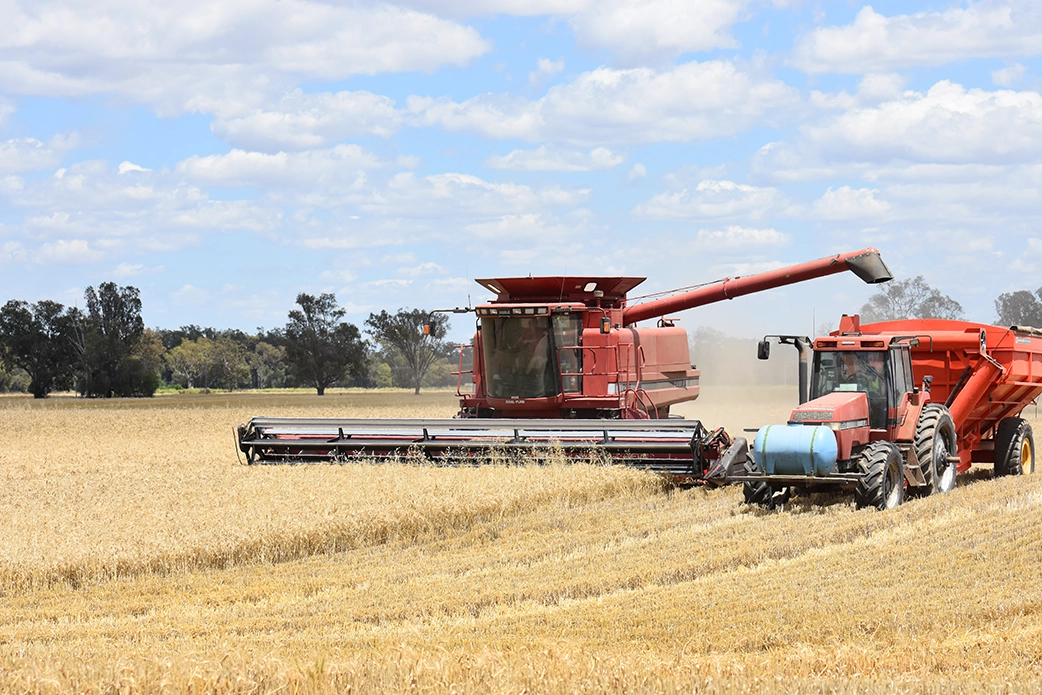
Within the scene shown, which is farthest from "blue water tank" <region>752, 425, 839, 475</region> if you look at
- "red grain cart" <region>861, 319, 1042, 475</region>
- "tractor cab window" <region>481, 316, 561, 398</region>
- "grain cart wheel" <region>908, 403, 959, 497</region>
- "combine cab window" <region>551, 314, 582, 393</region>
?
"tractor cab window" <region>481, 316, 561, 398</region>

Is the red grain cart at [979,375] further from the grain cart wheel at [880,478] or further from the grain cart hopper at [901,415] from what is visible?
the grain cart wheel at [880,478]

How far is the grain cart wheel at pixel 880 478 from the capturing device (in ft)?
34.5

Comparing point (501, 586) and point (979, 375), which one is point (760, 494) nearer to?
point (979, 375)

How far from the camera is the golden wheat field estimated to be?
17.2 feet

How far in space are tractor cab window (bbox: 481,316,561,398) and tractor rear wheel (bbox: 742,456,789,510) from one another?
13.7 feet

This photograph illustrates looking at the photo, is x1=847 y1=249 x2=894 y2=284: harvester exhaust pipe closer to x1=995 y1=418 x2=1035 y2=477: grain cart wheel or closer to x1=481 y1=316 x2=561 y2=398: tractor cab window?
x1=995 y1=418 x2=1035 y2=477: grain cart wheel

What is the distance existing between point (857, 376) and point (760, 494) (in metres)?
1.78

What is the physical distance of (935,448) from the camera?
11859mm

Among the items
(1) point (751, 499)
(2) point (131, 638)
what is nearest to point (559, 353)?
(1) point (751, 499)

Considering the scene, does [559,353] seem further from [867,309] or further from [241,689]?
[867,309]

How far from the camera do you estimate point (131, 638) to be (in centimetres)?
663

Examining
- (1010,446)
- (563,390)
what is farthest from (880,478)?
(563,390)

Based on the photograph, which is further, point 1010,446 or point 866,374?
point 1010,446

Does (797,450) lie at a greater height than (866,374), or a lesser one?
lesser
